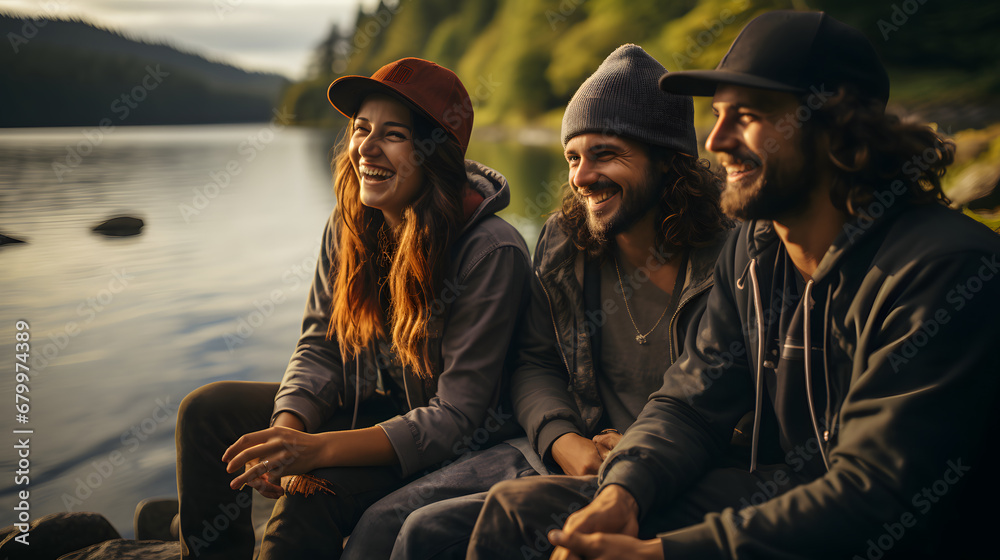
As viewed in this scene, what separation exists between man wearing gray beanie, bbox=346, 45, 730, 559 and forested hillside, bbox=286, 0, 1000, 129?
4535 millimetres

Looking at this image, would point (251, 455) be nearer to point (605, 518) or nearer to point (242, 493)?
point (242, 493)

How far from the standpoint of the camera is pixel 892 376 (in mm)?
1584

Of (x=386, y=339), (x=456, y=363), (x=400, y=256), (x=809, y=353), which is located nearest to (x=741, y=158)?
(x=809, y=353)

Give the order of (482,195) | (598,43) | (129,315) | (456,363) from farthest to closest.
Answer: (598,43)
(129,315)
(482,195)
(456,363)

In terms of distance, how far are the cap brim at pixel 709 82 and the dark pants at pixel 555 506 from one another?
1.10 m

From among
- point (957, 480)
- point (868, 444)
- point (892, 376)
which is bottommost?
point (957, 480)

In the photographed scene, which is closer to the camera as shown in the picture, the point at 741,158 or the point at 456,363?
the point at 741,158

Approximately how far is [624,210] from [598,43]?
38729 millimetres

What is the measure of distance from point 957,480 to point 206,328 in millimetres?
8691

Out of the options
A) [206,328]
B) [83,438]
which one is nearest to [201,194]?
[206,328]

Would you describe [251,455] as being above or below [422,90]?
below

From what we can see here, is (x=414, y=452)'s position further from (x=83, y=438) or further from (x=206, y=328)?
(x=206, y=328)

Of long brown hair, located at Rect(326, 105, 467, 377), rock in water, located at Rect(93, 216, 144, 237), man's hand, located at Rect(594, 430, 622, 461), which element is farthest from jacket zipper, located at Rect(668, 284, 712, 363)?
rock in water, located at Rect(93, 216, 144, 237)

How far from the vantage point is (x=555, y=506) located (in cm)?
193
